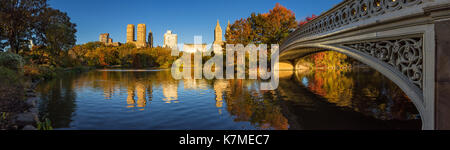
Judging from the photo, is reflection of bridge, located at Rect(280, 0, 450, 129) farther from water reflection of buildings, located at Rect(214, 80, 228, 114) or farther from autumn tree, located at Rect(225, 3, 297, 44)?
autumn tree, located at Rect(225, 3, 297, 44)

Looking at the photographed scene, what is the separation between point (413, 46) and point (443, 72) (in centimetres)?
91

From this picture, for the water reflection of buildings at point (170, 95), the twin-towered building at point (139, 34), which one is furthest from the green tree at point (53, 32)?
the twin-towered building at point (139, 34)

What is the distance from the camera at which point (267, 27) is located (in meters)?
40.1

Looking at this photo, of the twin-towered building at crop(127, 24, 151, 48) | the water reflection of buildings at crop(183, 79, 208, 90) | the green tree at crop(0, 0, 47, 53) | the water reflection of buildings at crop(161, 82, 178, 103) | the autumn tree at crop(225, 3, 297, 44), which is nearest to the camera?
the water reflection of buildings at crop(161, 82, 178, 103)

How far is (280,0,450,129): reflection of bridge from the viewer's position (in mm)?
3785

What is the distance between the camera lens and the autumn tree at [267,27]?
131 ft

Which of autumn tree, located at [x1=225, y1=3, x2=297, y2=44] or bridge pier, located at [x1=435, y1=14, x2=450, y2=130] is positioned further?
autumn tree, located at [x1=225, y1=3, x2=297, y2=44]

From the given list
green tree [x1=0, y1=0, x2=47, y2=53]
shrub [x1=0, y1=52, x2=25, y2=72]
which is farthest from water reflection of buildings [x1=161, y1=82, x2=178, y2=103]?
green tree [x1=0, y1=0, x2=47, y2=53]

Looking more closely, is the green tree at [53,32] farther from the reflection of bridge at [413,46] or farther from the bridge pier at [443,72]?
the bridge pier at [443,72]

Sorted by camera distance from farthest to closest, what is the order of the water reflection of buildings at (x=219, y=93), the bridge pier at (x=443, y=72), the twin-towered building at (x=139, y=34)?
the twin-towered building at (x=139, y=34)
the water reflection of buildings at (x=219, y=93)
the bridge pier at (x=443, y=72)

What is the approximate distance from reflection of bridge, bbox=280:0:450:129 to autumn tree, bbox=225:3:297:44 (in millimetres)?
34006

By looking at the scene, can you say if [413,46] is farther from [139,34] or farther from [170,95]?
[139,34]

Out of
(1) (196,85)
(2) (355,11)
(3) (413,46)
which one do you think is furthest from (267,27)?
(3) (413,46)
